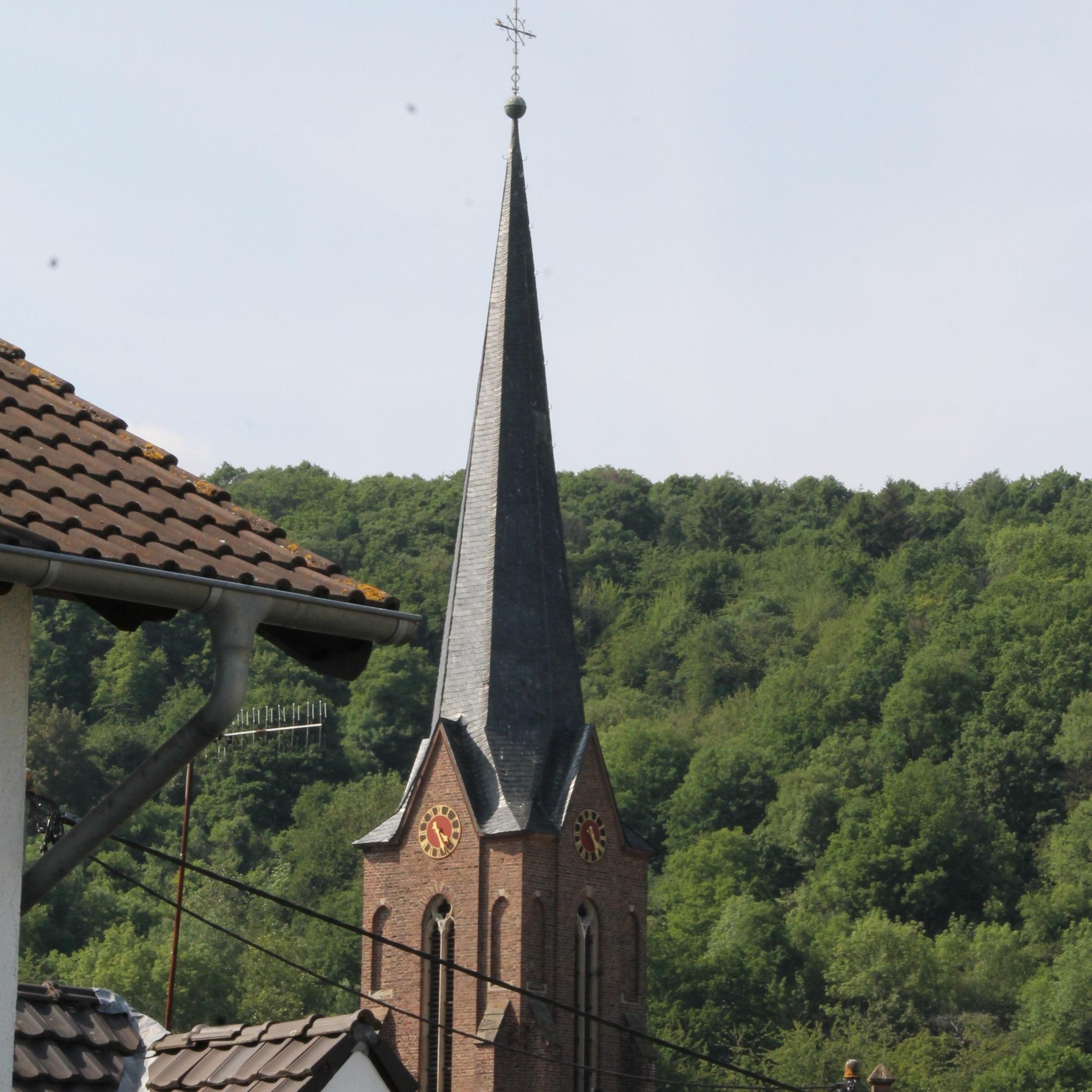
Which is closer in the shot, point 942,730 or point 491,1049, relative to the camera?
point 491,1049

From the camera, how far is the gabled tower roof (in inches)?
1404

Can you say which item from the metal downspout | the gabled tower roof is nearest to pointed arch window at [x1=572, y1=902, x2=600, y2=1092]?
the gabled tower roof

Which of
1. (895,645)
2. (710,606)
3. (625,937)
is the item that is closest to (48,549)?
(625,937)

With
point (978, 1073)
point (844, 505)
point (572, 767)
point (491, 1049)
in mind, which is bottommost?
point (978, 1073)

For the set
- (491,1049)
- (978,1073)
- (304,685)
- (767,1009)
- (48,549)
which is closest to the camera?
(48,549)

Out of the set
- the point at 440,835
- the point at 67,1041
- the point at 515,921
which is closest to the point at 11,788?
the point at 67,1041

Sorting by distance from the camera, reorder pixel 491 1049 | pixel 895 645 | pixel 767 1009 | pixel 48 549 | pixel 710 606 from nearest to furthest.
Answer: pixel 48 549 < pixel 491 1049 < pixel 767 1009 < pixel 895 645 < pixel 710 606

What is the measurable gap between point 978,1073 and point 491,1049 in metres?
32.7

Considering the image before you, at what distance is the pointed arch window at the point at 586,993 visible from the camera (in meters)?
34.4

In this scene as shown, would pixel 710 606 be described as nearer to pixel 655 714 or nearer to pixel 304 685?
pixel 655 714

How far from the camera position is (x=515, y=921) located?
34.5 meters

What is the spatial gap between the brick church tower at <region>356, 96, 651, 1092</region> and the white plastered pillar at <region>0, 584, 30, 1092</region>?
2823 centimetres

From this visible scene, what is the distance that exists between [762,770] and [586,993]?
151 ft

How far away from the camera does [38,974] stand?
2552 inches
